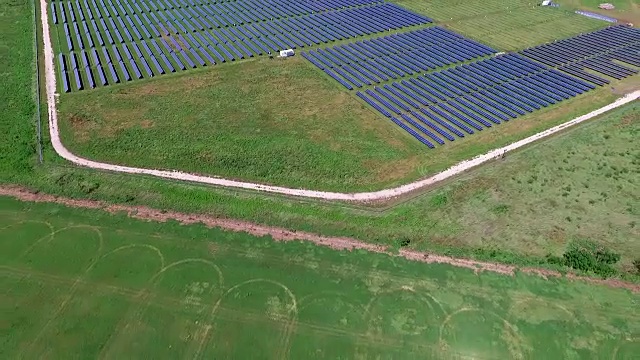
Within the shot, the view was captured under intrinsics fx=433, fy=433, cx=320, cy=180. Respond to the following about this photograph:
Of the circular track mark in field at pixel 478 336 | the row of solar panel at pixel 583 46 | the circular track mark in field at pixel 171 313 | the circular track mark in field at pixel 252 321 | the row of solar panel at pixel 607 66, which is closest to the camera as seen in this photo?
the circular track mark in field at pixel 478 336

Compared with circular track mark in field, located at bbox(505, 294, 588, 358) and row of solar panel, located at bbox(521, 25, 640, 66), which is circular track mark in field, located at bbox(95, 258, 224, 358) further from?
row of solar panel, located at bbox(521, 25, 640, 66)

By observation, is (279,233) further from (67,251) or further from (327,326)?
(67,251)

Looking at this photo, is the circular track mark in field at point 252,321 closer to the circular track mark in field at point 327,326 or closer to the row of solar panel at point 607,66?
the circular track mark in field at point 327,326

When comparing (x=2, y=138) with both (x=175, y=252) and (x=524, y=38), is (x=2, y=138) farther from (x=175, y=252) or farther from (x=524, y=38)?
(x=524, y=38)

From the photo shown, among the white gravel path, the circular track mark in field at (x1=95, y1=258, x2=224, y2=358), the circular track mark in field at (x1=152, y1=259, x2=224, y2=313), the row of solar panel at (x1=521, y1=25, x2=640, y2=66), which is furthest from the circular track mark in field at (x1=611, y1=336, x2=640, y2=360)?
the row of solar panel at (x1=521, y1=25, x2=640, y2=66)

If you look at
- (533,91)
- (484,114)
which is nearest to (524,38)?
(533,91)

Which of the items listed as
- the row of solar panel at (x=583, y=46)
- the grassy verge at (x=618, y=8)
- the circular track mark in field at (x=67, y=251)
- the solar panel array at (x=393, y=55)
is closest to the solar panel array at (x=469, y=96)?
the solar panel array at (x=393, y=55)
